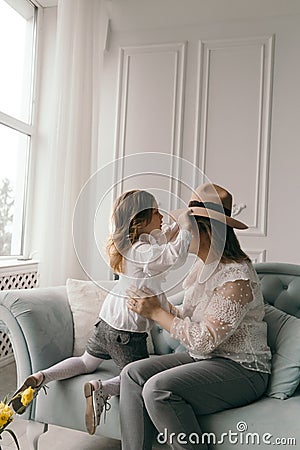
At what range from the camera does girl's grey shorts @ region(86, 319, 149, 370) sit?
1.56 meters

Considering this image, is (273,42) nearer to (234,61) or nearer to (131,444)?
(234,61)

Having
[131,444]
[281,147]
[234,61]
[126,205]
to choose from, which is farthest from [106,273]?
[234,61]

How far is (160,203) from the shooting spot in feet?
4.55

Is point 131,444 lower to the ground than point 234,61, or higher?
lower

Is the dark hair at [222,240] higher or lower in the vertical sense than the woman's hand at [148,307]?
higher

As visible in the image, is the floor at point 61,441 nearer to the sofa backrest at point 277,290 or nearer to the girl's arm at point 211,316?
the sofa backrest at point 277,290

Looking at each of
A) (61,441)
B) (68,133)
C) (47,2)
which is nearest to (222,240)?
(61,441)

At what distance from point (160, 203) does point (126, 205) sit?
→ 0.34 feet

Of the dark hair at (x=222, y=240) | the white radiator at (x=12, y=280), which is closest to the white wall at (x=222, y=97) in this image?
the white radiator at (x=12, y=280)

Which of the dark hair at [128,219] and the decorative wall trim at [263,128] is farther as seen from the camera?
the decorative wall trim at [263,128]

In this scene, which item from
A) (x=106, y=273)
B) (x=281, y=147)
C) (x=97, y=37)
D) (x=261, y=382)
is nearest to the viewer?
(x=261, y=382)

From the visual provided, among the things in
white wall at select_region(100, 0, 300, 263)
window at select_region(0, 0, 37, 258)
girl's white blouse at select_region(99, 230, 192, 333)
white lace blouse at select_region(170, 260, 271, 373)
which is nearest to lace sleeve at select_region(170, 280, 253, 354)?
white lace blouse at select_region(170, 260, 271, 373)

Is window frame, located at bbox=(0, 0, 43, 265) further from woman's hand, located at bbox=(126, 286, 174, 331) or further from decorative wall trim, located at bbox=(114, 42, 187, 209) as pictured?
woman's hand, located at bbox=(126, 286, 174, 331)

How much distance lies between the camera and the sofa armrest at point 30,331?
1.63 metres
